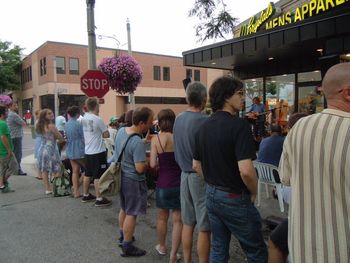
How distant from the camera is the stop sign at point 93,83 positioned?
8.09 metres

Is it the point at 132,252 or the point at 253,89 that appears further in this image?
the point at 253,89

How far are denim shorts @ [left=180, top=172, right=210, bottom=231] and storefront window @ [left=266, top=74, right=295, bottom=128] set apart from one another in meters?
9.06

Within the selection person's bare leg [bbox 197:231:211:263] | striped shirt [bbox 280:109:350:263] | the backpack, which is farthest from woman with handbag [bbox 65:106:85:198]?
striped shirt [bbox 280:109:350:263]

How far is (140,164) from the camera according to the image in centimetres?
389

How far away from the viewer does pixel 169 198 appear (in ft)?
12.5

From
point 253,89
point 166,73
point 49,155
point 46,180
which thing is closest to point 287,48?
point 253,89

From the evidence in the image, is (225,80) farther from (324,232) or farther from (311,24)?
(311,24)

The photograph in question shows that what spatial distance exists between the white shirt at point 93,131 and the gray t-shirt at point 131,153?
2.00m

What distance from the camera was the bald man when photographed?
1774 millimetres

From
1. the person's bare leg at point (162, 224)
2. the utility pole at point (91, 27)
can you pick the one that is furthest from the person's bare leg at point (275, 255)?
the utility pole at point (91, 27)

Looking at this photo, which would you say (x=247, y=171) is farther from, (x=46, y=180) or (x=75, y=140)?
(x=46, y=180)

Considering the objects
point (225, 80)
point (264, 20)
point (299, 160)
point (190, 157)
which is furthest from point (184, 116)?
point (264, 20)

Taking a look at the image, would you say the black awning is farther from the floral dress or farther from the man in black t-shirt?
the floral dress

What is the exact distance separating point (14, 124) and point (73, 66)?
96.3 feet
